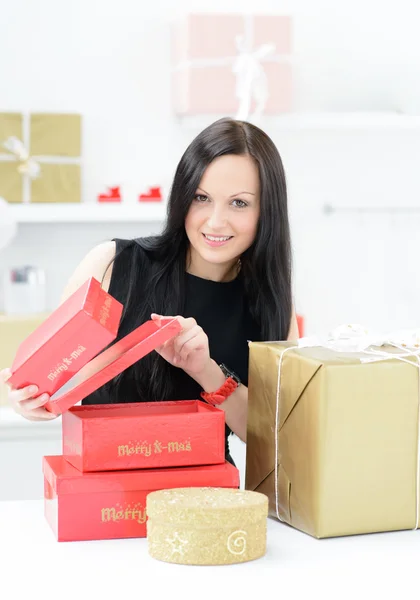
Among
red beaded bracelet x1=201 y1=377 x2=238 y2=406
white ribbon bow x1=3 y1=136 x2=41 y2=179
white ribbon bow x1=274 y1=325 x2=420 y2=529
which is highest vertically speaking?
white ribbon bow x1=3 y1=136 x2=41 y2=179

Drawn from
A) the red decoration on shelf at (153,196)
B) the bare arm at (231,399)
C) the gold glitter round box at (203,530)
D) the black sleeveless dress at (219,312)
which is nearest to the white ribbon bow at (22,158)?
the red decoration on shelf at (153,196)

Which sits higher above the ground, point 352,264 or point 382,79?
point 382,79

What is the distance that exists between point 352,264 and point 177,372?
142 centimetres

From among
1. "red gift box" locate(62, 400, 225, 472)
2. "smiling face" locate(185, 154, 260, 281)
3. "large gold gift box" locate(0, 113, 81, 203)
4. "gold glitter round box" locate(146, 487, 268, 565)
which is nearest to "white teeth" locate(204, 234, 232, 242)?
"smiling face" locate(185, 154, 260, 281)

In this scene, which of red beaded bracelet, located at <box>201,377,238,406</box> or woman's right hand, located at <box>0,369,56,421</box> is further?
red beaded bracelet, located at <box>201,377,238,406</box>

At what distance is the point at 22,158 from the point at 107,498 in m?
1.67

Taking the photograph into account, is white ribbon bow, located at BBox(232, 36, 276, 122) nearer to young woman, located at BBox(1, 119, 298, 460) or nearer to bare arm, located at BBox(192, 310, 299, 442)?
young woman, located at BBox(1, 119, 298, 460)

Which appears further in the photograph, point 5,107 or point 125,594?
point 5,107

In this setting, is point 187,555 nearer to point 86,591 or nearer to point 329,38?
point 86,591

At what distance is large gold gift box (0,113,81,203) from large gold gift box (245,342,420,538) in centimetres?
158

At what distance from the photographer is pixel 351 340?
1.10 metres

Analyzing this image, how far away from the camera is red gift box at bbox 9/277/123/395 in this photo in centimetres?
92

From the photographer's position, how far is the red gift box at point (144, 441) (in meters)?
0.99

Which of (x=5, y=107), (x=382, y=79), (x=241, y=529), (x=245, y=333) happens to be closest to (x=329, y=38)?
(x=382, y=79)
